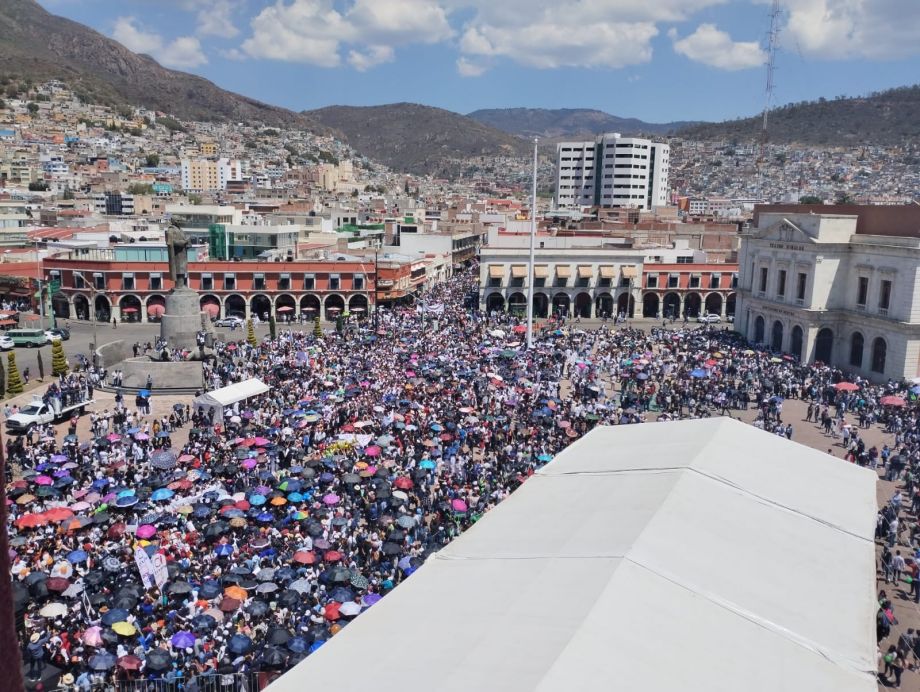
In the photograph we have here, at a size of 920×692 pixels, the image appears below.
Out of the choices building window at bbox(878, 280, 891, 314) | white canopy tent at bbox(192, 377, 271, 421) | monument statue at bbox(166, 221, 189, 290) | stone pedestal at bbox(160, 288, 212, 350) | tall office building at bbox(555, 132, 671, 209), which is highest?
tall office building at bbox(555, 132, 671, 209)

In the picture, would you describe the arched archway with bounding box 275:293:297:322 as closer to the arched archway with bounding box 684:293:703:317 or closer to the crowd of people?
the crowd of people

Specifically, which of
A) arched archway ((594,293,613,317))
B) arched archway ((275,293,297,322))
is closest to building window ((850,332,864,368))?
arched archway ((594,293,613,317))

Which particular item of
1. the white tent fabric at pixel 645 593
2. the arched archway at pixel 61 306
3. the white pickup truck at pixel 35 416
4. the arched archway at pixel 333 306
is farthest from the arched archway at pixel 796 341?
the arched archway at pixel 61 306

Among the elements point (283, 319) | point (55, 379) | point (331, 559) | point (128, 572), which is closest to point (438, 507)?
point (331, 559)

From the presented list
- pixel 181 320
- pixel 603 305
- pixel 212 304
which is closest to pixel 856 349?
pixel 603 305

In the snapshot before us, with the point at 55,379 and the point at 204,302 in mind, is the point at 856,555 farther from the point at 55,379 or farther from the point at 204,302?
the point at 204,302

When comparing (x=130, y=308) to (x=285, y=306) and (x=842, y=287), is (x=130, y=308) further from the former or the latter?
(x=842, y=287)
